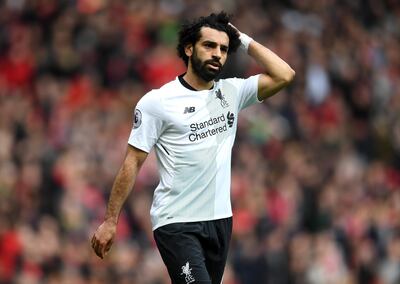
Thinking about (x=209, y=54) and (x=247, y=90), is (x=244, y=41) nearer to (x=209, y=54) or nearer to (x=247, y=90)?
(x=247, y=90)

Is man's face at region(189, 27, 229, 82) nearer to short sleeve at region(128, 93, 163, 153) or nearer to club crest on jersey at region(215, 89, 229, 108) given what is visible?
club crest on jersey at region(215, 89, 229, 108)

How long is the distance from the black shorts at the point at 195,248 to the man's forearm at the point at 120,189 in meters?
0.38

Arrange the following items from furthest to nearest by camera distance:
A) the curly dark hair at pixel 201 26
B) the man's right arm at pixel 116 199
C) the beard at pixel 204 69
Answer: the curly dark hair at pixel 201 26 < the beard at pixel 204 69 < the man's right arm at pixel 116 199

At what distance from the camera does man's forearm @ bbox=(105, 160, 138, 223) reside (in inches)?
363

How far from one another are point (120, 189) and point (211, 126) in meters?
0.80

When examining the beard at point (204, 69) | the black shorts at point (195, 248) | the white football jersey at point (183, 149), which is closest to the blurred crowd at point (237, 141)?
the black shorts at point (195, 248)

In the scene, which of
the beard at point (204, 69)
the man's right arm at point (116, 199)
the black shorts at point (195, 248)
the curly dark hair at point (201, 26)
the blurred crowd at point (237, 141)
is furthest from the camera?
the blurred crowd at point (237, 141)

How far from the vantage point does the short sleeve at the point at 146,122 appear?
929cm

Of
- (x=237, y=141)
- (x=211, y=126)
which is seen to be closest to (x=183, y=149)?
(x=211, y=126)

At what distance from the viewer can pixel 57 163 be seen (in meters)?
17.6

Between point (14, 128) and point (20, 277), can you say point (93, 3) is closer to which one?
point (14, 128)

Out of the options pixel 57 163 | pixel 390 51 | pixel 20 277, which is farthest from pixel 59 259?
pixel 390 51

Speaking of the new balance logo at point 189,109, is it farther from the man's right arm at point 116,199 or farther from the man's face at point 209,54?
the man's right arm at point 116,199

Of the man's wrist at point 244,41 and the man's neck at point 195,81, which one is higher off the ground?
the man's wrist at point 244,41
